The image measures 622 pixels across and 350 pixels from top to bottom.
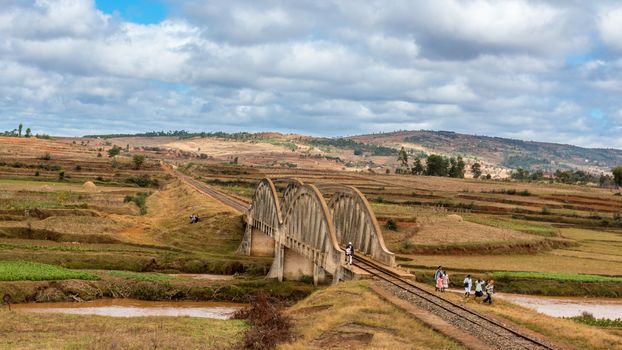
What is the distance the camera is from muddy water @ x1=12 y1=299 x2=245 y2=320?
47281 mm

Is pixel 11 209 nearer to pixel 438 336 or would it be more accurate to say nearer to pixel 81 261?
pixel 81 261

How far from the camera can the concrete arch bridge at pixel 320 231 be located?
48469mm

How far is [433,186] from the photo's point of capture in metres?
171

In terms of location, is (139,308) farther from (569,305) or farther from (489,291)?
(569,305)

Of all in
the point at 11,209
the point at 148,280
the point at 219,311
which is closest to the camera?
the point at 219,311

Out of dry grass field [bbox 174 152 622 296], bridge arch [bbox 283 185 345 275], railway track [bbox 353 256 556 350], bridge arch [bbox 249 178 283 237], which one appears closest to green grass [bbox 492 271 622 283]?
dry grass field [bbox 174 152 622 296]

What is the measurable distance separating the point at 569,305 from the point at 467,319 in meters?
31.5

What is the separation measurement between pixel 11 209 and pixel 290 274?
42974 millimetres

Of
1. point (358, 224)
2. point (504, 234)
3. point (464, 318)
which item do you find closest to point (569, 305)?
point (358, 224)

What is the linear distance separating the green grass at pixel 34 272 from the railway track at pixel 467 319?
84.5 ft

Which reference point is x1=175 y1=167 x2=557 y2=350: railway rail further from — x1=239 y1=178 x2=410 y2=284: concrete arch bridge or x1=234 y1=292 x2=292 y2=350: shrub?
x1=234 y1=292 x2=292 y2=350: shrub

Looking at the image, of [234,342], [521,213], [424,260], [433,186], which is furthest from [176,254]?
[433,186]

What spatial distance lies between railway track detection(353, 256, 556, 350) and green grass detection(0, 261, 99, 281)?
25.8 metres

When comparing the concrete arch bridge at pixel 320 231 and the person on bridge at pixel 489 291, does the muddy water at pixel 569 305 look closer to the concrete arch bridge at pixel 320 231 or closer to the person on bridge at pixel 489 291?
the concrete arch bridge at pixel 320 231
